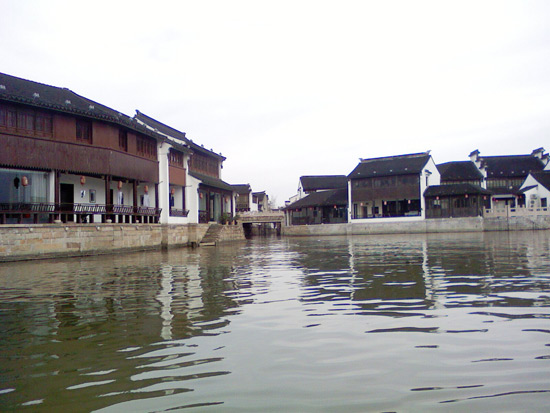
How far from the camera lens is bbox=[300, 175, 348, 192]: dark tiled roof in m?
64.7

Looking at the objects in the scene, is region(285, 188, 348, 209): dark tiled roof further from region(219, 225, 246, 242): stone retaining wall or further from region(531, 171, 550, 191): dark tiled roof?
region(531, 171, 550, 191): dark tiled roof

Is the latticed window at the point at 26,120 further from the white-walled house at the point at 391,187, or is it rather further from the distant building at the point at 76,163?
the white-walled house at the point at 391,187

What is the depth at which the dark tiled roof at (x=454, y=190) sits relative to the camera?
147 feet

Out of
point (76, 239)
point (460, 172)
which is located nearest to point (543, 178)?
point (460, 172)

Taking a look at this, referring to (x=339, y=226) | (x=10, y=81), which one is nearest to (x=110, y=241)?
(x=10, y=81)

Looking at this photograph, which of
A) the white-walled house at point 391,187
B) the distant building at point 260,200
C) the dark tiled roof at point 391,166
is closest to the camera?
the white-walled house at point 391,187

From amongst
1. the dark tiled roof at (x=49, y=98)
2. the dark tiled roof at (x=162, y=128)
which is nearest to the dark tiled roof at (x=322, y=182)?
the dark tiled roof at (x=162, y=128)

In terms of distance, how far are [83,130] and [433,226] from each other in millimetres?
33607

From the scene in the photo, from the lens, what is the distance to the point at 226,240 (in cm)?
3634

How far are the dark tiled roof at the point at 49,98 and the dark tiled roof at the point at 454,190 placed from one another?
30556mm

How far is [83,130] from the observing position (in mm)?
22812

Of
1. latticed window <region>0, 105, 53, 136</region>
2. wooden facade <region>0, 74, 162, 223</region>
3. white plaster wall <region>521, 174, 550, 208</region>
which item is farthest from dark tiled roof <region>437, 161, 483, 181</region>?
latticed window <region>0, 105, 53, 136</region>

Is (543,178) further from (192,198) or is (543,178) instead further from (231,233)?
(192,198)

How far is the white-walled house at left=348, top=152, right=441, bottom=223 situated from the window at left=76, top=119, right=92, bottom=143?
3316cm
